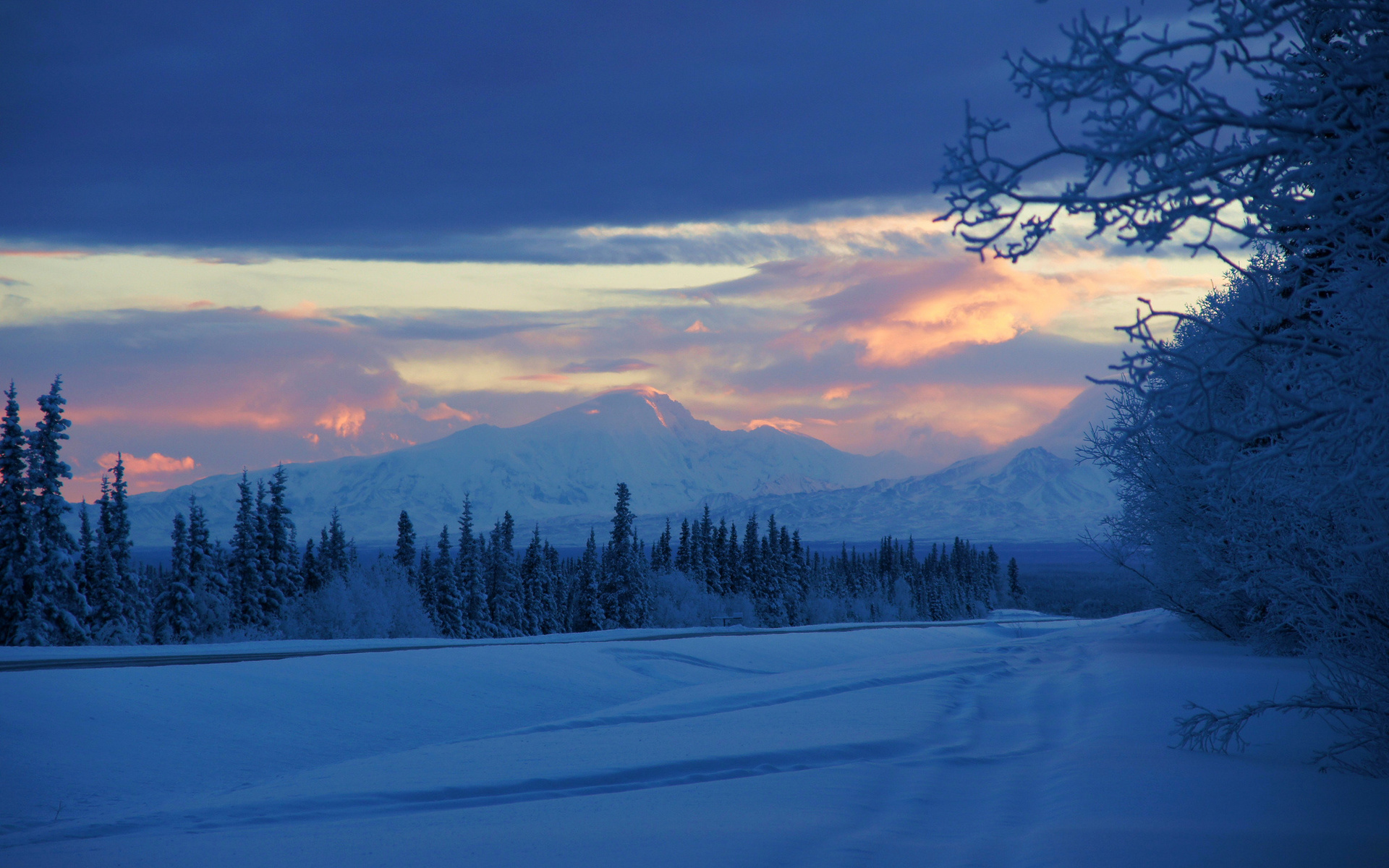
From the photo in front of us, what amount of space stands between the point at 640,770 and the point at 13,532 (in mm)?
40265

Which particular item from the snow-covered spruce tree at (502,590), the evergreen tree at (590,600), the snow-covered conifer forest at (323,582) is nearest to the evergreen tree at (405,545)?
the snow-covered conifer forest at (323,582)

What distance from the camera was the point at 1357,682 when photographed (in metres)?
9.91

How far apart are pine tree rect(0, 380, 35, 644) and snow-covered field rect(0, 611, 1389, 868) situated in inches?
879

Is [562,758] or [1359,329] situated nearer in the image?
[1359,329]

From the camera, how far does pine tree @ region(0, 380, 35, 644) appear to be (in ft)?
132

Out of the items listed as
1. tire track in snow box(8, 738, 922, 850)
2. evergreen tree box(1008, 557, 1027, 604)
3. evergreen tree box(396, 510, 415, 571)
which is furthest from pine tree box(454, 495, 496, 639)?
evergreen tree box(1008, 557, 1027, 604)

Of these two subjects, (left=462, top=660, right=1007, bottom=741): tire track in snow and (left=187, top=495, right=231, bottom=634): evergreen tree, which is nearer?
(left=462, top=660, right=1007, bottom=741): tire track in snow

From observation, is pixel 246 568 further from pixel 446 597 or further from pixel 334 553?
pixel 446 597

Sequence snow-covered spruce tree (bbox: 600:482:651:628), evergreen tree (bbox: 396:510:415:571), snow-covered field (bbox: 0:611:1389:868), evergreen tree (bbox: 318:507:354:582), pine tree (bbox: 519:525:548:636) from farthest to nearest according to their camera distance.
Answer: evergreen tree (bbox: 396:510:415:571) < pine tree (bbox: 519:525:548:636) < snow-covered spruce tree (bbox: 600:482:651:628) < evergreen tree (bbox: 318:507:354:582) < snow-covered field (bbox: 0:611:1389:868)

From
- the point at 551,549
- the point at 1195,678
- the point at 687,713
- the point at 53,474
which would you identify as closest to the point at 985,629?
the point at 1195,678

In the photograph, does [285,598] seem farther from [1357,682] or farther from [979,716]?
[1357,682]

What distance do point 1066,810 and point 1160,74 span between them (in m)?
7.01

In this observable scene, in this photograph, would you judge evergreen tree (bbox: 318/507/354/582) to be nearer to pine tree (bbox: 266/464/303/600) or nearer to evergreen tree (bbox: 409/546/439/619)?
evergreen tree (bbox: 409/546/439/619)

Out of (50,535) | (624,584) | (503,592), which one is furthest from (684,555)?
(50,535)
